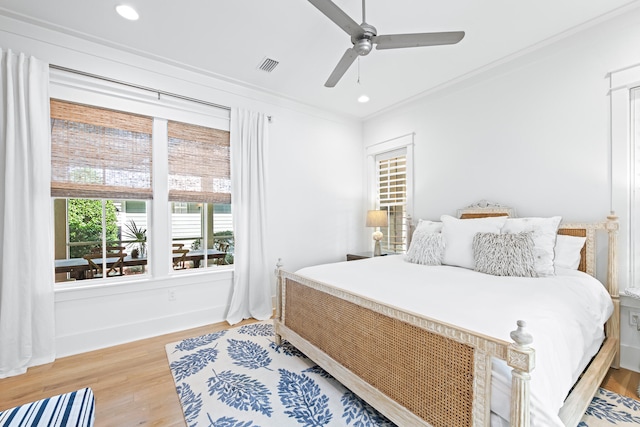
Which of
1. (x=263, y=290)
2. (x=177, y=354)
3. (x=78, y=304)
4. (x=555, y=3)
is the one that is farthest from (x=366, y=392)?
(x=555, y=3)

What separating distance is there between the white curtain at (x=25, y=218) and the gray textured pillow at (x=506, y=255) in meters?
3.72

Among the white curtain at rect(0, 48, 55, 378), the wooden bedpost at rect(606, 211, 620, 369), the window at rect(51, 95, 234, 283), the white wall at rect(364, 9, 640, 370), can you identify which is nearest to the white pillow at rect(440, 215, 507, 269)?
the white wall at rect(364, 9, 640, 370)

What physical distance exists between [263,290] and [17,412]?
250cm

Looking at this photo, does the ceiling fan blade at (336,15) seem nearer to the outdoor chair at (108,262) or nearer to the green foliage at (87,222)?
the green foliage at (87,222)

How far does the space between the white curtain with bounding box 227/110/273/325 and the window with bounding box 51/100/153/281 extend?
93 centimetres

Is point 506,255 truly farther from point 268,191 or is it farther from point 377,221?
point 268,191

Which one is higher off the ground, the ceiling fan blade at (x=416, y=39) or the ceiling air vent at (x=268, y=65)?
the ceiling air vent at (x=268, y=65)

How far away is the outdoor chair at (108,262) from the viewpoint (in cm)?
288

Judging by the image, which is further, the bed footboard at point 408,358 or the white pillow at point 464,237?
the white pillow at point 464,237

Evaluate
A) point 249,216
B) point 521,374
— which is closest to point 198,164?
point 249,216

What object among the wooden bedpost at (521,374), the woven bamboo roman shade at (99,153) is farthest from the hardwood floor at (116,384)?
the wooden bedpost at (521,374)

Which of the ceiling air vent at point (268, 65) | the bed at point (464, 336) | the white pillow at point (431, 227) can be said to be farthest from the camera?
the white pillow at point (431, 227)

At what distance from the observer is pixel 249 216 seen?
141 inches

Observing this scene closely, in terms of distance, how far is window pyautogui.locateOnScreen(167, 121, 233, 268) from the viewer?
3238 mm
